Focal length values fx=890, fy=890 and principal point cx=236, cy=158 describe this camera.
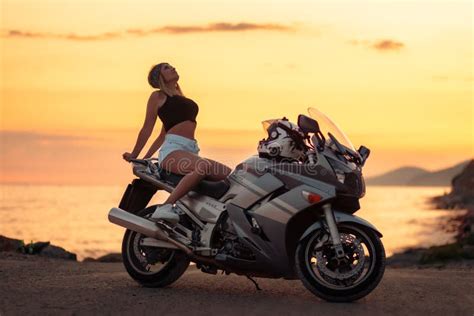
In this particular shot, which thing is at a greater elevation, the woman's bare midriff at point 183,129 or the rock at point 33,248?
the woman's bare midriff at point 183,129


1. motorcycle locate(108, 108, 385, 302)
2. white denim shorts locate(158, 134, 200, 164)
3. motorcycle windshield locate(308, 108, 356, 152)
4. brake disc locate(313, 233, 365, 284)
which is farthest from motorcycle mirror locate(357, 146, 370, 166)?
white denim shorts locate(158, 134, 200, 164)

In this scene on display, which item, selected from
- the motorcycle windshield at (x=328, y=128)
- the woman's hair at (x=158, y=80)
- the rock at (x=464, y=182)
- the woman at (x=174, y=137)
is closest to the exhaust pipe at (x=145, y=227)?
the woman at (x=174, y=137)

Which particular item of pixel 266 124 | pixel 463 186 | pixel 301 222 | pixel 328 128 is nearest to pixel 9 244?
pixel 266 124

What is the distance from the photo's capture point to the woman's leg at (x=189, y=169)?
9.97 metres

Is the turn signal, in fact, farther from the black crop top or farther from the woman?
the black crop top

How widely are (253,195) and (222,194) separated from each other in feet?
1.63

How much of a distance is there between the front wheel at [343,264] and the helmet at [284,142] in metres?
0.90

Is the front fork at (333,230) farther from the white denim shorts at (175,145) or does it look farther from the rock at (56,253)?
the rock at (56,253)

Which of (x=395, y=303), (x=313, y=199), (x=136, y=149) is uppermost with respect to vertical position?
(x=136, y=149)

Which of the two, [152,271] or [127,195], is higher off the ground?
[127,195]

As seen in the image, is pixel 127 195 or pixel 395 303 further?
pixel 127 195

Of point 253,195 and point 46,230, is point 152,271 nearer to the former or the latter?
point 253,195

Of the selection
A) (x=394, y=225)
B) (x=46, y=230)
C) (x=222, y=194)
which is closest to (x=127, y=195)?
(x=222, y=194)

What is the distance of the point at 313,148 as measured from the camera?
9.51m
